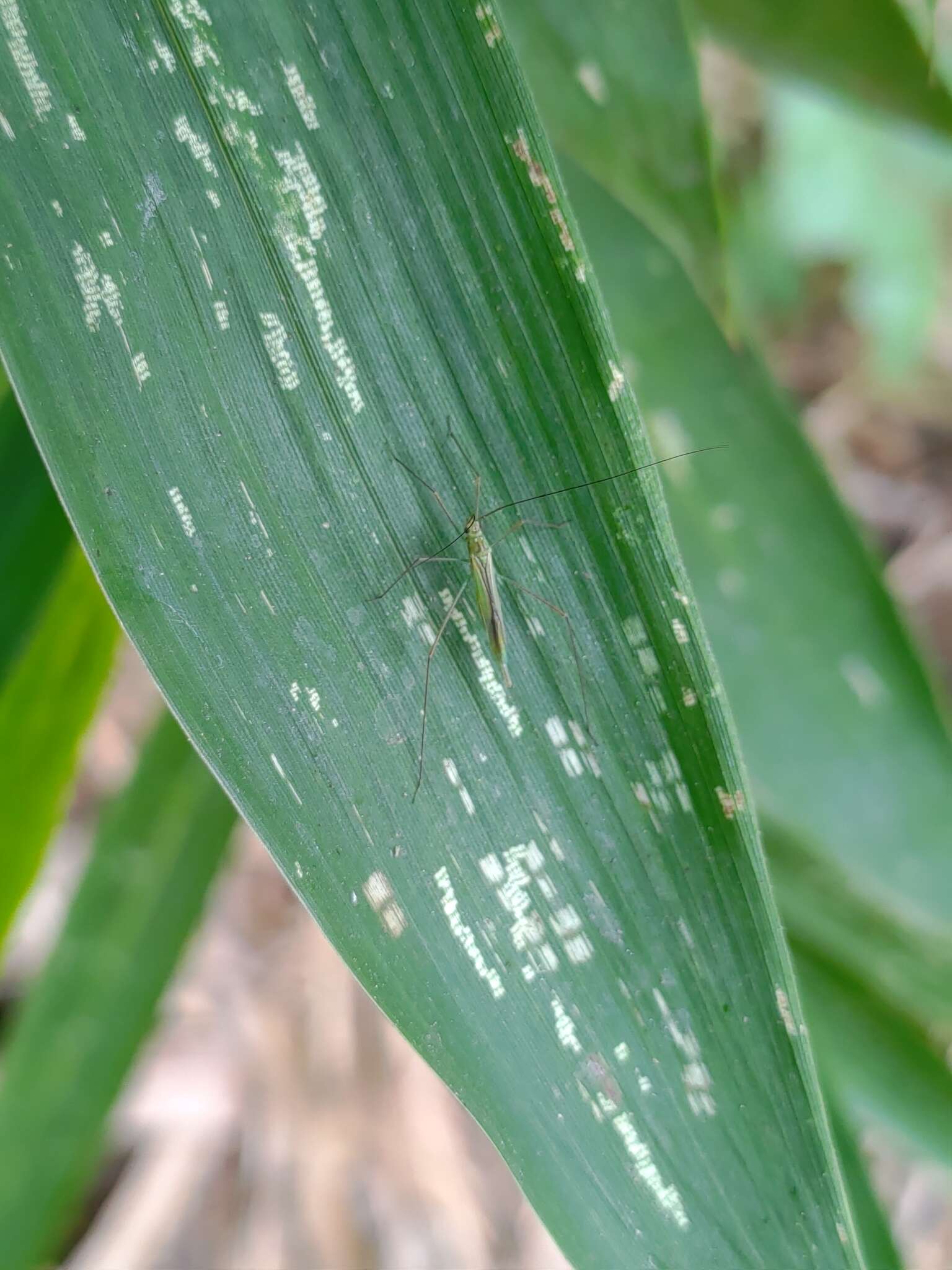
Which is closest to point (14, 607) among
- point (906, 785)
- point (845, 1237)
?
point (845, 1237)

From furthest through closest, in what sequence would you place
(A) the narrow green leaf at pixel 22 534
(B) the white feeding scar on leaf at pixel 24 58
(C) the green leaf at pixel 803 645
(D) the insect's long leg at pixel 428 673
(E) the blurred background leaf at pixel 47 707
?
(C) the green leaf at pixel 803 645 < (E) the blurred background leaf at pixel 47 707 < (A) the narrow green leaf at pixel 22 534 < (D) the insect's long leg at pixel 428 673 < (B) the white feeding scar on leaf at pixel 24 58

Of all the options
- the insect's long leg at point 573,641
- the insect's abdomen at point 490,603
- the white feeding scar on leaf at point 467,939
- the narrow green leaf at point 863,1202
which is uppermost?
the insect's abdomen at point 490,603

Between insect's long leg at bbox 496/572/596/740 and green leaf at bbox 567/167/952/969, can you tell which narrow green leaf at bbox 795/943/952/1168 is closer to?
green leaf at bbox 567/167/952/969

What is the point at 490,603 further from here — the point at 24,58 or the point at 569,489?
the point at 24,58

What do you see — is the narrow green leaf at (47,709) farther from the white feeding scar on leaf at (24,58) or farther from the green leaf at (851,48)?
the green leaf at (851,48)

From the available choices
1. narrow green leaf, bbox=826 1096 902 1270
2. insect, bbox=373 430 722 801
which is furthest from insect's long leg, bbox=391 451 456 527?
Answer: narrow green leaf, bbox=826 1096 902 1270

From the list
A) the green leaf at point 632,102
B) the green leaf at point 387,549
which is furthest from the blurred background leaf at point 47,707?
the green leaf at point 632,102
